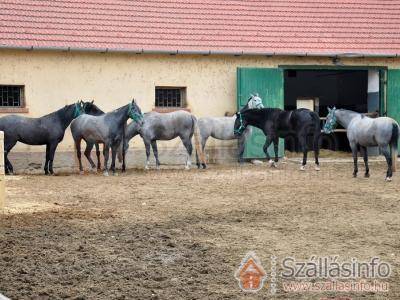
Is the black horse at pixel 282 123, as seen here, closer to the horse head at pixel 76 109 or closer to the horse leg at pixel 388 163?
the horse leg at pixel 388 163

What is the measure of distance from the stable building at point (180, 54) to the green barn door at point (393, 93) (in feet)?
0.10

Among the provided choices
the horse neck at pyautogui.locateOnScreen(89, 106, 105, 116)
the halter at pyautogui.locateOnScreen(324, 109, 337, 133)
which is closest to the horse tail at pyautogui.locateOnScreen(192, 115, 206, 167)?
the horse neck at pyautogui.locateOnScreen(89, 106, 105, 116)

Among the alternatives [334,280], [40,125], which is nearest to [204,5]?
[40,125]

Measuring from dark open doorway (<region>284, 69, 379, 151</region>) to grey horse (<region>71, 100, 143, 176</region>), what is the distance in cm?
1001

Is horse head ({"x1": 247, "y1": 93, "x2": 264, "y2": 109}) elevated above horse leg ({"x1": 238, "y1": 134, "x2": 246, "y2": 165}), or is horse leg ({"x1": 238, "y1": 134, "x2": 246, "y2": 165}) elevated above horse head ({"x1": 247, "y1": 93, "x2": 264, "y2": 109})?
horse head ({"x1": 247, "y1": 93, "x2": 264, "y2": 109})

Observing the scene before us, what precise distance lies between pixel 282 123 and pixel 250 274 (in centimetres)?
1039

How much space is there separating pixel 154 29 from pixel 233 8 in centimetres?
277

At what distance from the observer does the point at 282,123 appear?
15.7 meters

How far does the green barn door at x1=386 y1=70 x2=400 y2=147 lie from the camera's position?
60.8 ft

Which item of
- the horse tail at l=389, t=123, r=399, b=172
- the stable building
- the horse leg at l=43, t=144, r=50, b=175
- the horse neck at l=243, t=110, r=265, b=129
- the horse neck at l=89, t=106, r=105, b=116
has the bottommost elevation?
the horse leg at l=43, t=144, r=50, b=175

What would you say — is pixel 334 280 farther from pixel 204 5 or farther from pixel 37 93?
pixel 204 5

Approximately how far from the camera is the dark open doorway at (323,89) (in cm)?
2339

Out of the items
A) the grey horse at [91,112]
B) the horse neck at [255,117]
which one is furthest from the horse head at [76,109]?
the horse neck at [255,117]

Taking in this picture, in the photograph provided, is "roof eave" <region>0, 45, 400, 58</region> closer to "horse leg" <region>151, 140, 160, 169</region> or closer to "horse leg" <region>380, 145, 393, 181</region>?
"horse leg" <region>151, 140, 160, 169</region>
